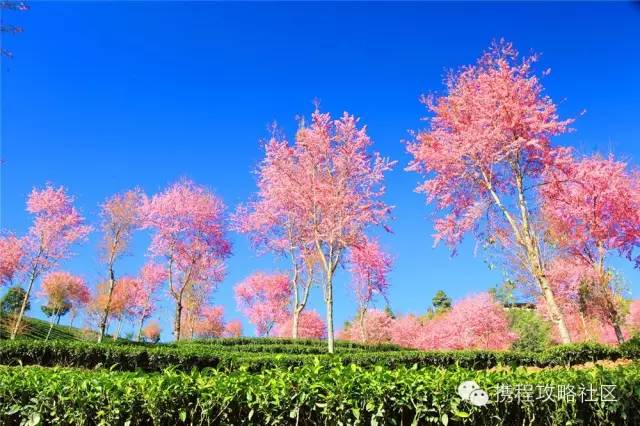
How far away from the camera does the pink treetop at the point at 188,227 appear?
2211 cm

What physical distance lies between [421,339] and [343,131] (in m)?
18.2

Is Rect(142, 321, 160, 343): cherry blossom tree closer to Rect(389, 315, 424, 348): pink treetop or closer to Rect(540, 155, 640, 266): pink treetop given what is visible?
Rect(389, 315, 424, 348): pink treetop

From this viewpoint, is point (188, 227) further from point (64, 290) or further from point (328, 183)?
point (64, 290)

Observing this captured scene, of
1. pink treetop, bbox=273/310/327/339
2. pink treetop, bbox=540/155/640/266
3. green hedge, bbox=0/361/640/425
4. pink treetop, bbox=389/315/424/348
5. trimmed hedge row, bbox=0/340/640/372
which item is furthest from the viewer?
pink treetop, bbox=273/310/327/339

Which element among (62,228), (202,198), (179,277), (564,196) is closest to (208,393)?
(564,196)

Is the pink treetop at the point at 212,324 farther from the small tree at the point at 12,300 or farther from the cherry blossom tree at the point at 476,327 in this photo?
the cherry blossom tree at the point at 476,327

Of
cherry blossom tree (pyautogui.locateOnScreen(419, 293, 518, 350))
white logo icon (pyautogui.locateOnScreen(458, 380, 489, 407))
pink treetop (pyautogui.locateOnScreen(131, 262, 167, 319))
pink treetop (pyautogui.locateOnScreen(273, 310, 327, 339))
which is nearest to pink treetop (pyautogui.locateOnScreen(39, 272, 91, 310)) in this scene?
pink treetop (pyautogui.locateOnScreen(131, 262, 167, 319))

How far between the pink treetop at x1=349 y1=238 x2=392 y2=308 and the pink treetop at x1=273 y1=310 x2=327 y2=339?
965cm

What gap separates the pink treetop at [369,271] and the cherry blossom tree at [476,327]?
5422 millimetres

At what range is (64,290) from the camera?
34031mm

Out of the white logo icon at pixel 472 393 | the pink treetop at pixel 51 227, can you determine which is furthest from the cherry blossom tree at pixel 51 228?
the white logo icon at pixel 472 393

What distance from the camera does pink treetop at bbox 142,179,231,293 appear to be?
22.1 metres

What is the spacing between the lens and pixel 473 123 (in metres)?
15.2

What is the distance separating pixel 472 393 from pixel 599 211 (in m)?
16.7
